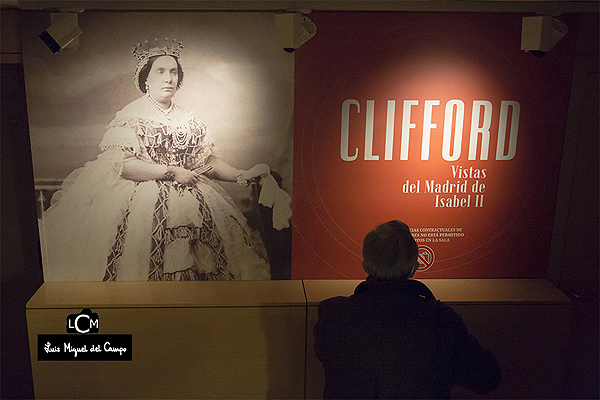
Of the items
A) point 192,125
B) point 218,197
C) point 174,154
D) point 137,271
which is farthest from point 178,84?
point 137,271

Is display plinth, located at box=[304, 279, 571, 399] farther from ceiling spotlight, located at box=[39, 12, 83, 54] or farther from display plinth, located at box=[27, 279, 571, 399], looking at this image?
ceiling spotlight, located at box=[39, 12, 83, 54]

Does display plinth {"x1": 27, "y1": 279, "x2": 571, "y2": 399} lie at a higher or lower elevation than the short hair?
lower

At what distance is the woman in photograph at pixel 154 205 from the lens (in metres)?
2.59

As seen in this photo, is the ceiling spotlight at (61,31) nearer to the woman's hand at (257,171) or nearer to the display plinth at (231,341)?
the woman's hand at (257,171)

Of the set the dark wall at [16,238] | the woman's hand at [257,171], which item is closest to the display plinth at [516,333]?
the woman's hand at [257,171]

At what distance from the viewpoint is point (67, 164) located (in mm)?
2625

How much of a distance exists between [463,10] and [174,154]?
6.09 feet

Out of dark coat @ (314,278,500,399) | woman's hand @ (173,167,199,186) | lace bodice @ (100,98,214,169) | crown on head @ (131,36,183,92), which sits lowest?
dark coat @ (314,278,500,399)

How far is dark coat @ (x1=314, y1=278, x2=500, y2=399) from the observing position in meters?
1.63

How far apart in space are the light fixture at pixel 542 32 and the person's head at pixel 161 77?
1.97m

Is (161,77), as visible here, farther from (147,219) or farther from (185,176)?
(147,219)

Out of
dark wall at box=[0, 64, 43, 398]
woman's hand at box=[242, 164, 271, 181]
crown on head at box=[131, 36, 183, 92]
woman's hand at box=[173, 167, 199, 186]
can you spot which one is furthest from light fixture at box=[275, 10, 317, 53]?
dark wall at box=[0, 64, 43, 398]

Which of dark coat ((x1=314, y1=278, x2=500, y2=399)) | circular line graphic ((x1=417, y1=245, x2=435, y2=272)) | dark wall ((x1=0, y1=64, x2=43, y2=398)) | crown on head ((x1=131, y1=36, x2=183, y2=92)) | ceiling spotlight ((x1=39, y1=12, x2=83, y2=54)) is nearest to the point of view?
dark coat ((x1=314, y1=278, x2=500, y2=399))

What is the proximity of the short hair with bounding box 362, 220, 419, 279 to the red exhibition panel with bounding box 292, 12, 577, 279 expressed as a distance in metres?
0.98
